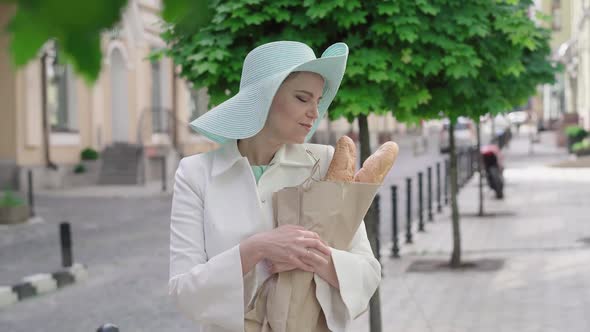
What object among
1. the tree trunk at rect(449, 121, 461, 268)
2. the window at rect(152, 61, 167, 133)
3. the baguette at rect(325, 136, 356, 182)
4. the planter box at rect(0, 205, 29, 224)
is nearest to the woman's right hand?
the baguette at rect(325, 136, 356, 182)

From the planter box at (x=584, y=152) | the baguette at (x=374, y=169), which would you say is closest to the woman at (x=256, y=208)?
the baguette at (x=374, y=169)

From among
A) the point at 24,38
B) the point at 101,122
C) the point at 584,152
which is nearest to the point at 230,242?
the point at 24,38

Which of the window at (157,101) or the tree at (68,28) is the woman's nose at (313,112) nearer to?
the tree at (68,28)

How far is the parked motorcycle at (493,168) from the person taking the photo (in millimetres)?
18750

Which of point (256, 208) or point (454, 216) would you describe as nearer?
point (256, 208)

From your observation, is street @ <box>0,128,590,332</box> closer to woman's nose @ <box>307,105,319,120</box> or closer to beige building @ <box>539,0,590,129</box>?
woman's nose @ <box>307,105,319,120</box>

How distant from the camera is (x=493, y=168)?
62.8 ft

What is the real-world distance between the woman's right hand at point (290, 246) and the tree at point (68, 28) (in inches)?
46.4

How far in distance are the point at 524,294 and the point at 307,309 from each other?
6201 mm

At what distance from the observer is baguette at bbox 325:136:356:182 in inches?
95.5

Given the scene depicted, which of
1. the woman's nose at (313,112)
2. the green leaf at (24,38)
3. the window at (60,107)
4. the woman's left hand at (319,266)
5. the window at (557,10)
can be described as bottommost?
the woman's left hand at (319,266)

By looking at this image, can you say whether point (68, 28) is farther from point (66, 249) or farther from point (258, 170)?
point (66, 249)

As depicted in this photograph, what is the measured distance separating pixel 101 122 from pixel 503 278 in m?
20.0

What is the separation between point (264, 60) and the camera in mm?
2457
